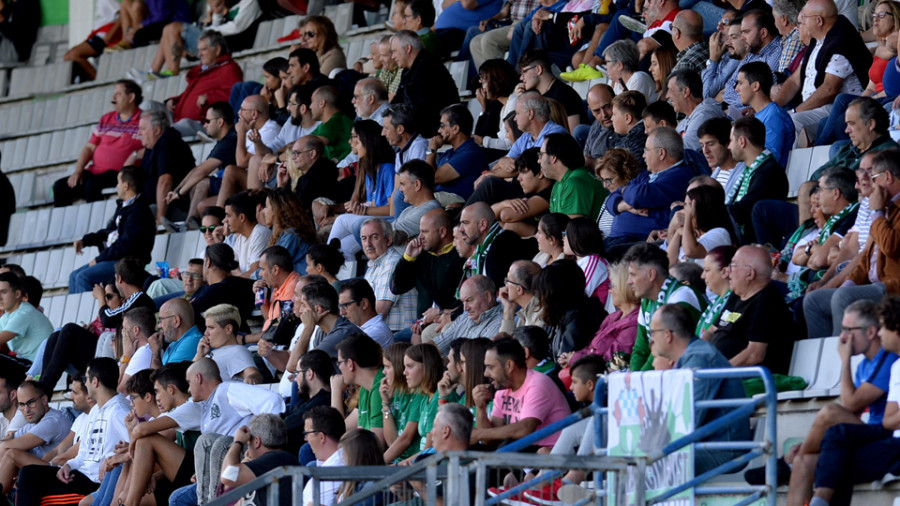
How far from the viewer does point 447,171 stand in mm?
10664

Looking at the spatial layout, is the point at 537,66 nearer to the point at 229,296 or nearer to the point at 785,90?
the point at 785,90

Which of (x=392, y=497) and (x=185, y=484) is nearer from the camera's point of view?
(x=392, y=497)

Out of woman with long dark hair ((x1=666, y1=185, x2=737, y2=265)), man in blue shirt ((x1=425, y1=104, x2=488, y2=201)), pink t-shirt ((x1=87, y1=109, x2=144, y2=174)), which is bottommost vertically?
woman with long dark hair ((x1=666, y1=185, x2=737, y2=265))

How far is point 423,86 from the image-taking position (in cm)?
1177

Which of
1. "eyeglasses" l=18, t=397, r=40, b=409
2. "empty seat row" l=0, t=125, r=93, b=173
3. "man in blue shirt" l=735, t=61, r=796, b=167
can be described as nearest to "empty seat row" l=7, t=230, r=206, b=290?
"empty seat row" l=0, t=125, r=93, b=173

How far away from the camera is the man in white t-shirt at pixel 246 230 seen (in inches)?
436

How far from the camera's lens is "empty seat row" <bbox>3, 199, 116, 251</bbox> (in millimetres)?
13742

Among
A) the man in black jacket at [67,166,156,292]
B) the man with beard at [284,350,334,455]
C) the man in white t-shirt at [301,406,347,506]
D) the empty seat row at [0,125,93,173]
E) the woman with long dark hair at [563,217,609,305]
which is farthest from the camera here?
the empty seat row at [0,125,93,173]

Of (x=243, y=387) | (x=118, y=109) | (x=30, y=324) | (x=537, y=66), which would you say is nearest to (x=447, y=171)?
(x=537, y=66)

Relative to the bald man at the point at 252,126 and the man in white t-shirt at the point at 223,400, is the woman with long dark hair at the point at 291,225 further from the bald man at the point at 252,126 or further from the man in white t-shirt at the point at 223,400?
the man in white t-shirt at the point at 223,400

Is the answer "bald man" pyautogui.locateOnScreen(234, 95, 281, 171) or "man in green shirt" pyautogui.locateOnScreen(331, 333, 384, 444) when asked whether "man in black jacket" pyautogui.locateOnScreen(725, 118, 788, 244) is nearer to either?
"man in green shirt" pyautogui.locateOnScreen(331, 333, 384, 444)

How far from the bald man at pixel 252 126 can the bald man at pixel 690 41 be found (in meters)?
3.39

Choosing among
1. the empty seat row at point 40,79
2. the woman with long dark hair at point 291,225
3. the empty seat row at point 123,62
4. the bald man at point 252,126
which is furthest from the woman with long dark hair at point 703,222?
the empty seat row at point 40,79

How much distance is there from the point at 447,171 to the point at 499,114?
94 centimetres
